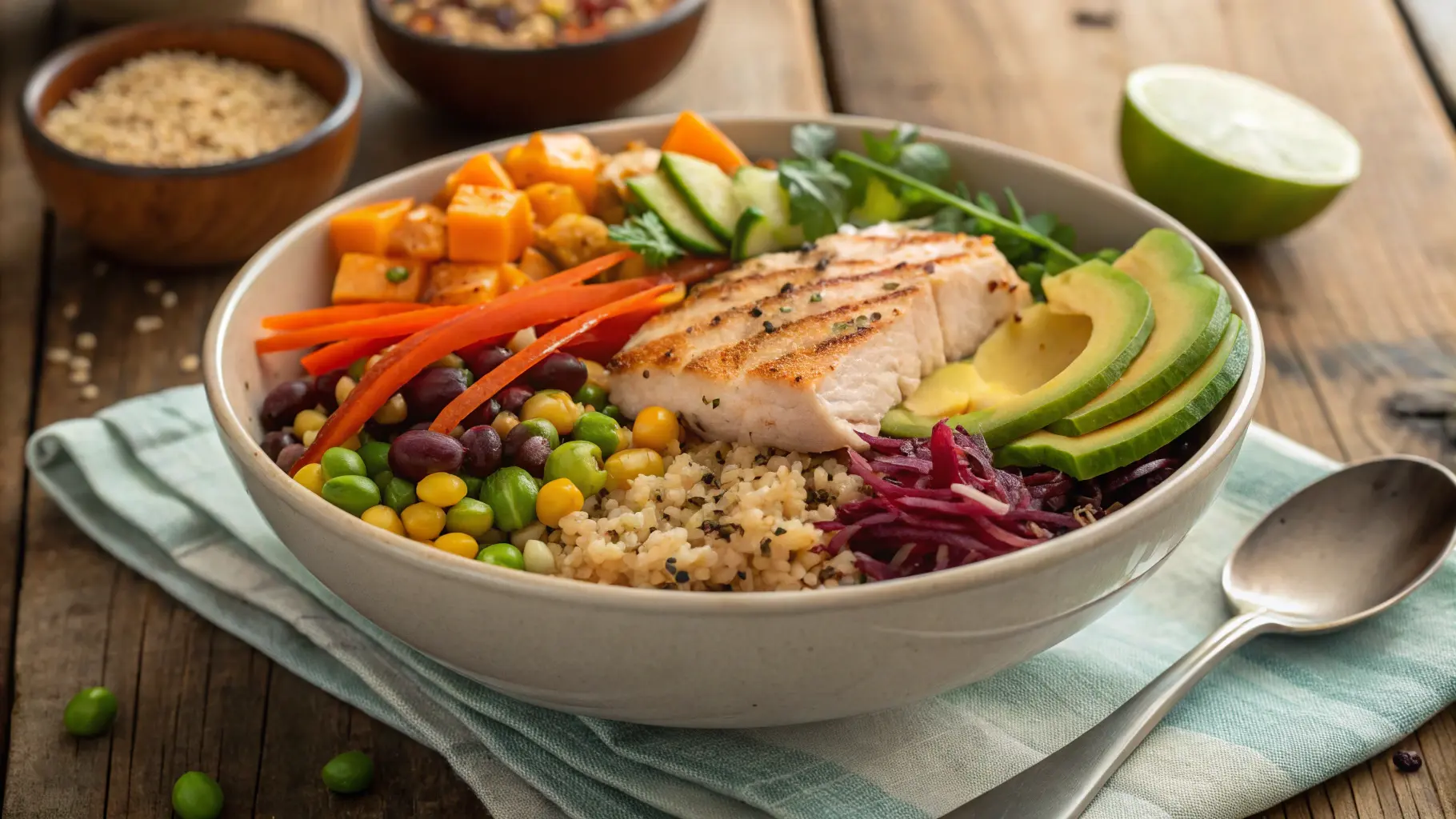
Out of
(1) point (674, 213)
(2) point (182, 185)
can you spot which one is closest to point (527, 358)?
(1) point (674, 213)

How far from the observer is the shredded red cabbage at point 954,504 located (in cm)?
266

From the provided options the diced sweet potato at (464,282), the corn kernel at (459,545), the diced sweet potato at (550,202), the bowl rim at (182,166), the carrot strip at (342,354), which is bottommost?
the bowl rim at (182,166)

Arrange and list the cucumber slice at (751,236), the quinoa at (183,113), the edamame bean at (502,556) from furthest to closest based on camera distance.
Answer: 1. the quinoa at (183,113)
2. the cucumber slice at (751,236)
3. the edamame bean at (502,556)

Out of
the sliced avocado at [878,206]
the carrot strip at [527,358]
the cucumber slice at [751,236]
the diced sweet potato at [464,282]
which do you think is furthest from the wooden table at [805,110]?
the cucumber slice at [751,236]

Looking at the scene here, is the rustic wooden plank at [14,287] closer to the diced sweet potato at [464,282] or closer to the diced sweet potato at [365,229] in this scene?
the diced sweet potato at [365,229]

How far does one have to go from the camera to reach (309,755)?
9.86 feet

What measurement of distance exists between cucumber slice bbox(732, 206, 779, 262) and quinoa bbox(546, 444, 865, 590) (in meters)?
0.87

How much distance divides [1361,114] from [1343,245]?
92 centimetres

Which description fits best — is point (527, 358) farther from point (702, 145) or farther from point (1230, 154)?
point (1230, 154)

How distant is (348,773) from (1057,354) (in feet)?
6.62

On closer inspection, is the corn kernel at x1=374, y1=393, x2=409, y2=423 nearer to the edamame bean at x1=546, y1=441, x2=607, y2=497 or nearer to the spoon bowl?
the edamame bean at x1=546, y1=441, x2=607, y2=497

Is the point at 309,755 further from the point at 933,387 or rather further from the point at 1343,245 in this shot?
the point at 1343,245

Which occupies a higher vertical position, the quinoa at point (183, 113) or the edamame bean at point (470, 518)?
the edamame bean at point (470, 518)

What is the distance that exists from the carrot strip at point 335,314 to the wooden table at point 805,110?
2.65ft
